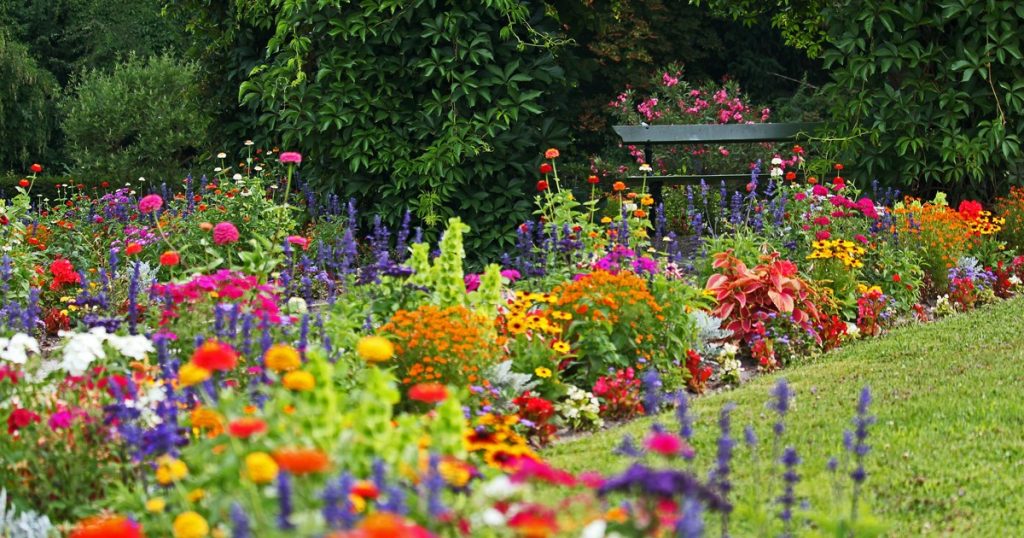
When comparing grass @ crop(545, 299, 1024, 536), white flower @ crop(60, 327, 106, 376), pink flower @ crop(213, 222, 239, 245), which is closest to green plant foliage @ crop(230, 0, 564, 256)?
grass @ crop(545, 299, 1024, 536)

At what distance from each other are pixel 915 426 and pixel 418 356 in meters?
1.97

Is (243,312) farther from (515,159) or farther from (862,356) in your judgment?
A: (515,159)

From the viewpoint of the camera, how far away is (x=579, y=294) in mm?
5066

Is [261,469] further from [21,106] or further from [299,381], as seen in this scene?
[21,106]

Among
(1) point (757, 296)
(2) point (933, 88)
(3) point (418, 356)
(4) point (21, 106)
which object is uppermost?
(2) point (933, 88)

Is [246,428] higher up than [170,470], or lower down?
higher up

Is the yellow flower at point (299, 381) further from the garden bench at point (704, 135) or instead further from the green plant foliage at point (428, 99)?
the garden bench at point (704, 135)

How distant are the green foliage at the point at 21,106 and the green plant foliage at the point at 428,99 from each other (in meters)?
9.52

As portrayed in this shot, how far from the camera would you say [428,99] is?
773 centimetres

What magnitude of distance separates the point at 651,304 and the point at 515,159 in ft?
9.26

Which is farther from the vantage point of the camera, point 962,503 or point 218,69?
point 218,69

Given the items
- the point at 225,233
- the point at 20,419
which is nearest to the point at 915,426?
the point at 225,233

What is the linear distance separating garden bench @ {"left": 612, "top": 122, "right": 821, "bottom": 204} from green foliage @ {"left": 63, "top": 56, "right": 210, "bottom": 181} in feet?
26.8

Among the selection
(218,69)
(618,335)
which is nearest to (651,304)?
(618,335)
